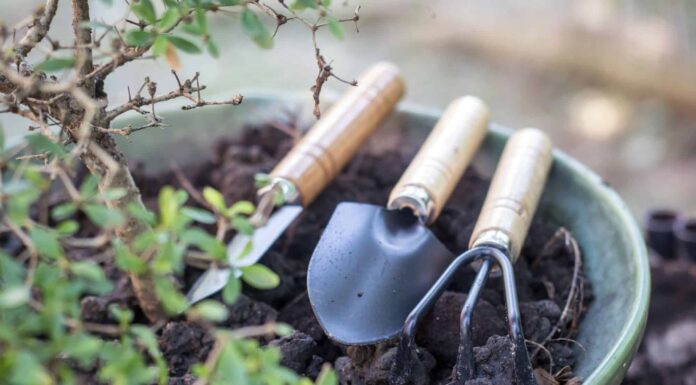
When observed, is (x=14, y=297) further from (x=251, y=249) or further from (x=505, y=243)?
(x=505, y=243)

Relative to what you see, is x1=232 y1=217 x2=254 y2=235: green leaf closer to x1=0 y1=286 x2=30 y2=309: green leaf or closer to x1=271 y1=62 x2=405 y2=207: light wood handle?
x1=0 y1=286 x2=30 y2=309: green leaf

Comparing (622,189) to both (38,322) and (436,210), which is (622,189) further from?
(38,322)

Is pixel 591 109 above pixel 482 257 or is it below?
below

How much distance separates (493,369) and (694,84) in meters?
1.94

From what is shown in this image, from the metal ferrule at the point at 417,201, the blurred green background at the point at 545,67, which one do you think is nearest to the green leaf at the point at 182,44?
the metal ferrule at the point at 417,201

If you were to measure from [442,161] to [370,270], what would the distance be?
19 centimetres

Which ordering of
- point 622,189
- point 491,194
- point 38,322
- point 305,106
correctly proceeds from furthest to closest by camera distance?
point 622,189 < point 305,106 < point 491,194 < point 38,322

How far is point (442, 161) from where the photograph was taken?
1056 millimetres

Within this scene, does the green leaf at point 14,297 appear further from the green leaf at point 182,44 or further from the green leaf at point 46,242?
the green leaf at point 182,44

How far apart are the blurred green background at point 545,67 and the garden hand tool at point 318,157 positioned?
47.7 inches

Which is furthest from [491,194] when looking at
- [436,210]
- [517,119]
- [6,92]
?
[517,119]

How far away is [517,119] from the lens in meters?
2.51

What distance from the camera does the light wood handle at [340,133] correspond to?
1089mm

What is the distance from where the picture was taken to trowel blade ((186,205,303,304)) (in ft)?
3.24
